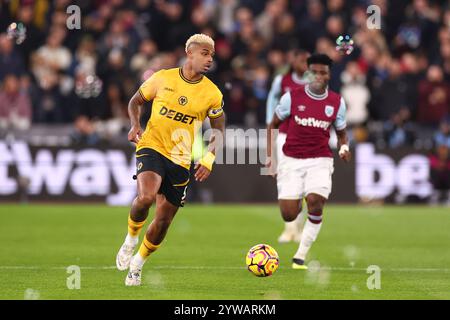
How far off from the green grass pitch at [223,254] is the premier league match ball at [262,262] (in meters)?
0.10

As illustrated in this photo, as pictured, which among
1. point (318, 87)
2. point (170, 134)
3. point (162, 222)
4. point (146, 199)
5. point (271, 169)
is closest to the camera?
point (146, 199)

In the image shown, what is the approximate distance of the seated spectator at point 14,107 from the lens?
2416cm

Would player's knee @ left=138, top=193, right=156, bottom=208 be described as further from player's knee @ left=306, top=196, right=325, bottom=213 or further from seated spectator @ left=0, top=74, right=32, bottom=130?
seated spectator @ left=0, top=74, right=32, bottom=130

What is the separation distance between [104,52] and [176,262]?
39.6 feet

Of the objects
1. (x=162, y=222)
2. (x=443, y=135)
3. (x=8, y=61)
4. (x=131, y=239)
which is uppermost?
(x=8, y=61)

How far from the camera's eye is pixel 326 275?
12867 millimetres

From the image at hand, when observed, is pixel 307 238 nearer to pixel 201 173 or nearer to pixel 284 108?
pixel 284 108

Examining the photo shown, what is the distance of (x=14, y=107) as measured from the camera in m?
24.3

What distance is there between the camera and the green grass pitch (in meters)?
11.3

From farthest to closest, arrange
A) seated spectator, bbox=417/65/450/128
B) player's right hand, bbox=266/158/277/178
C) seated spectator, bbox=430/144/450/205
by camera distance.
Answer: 1. seated spectator, bbox=417/65/450/128
2. seated spectator, bbox=430/144/450/205
3. player's right hand, bbox=266/158/277/178

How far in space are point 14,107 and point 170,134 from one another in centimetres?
1327

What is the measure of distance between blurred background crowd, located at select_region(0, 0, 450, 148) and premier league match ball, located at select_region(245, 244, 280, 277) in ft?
38.2

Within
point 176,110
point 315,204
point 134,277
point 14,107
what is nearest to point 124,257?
point 134,277

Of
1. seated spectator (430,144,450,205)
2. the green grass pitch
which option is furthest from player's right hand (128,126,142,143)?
seated spectator (430,144,450,205)
